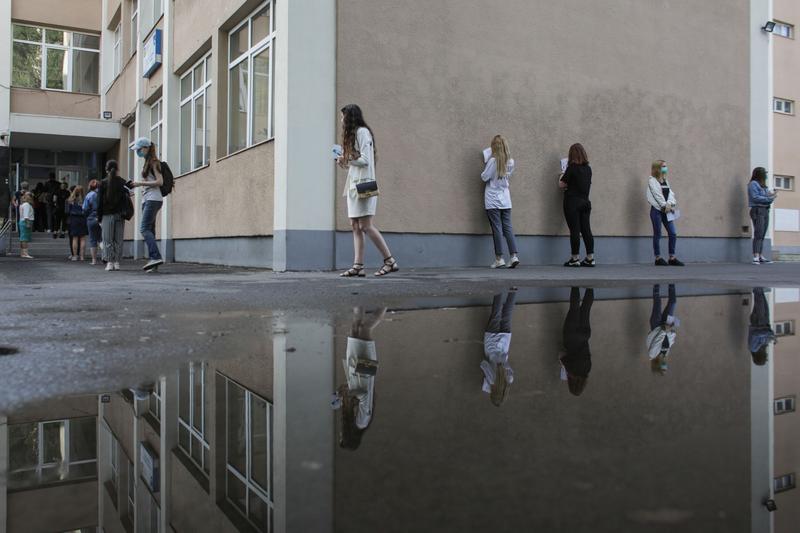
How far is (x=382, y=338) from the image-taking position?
330cm

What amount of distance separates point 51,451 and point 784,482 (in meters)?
1.67

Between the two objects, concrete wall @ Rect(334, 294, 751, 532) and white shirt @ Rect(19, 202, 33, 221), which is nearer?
concrete wall @ Rect(334, 294, 751, 532)

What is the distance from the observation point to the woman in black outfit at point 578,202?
1123cm

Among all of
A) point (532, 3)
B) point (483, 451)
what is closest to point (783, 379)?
point (483, 451)

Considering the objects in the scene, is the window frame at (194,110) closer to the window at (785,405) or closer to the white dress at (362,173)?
the white dress at (362,173)

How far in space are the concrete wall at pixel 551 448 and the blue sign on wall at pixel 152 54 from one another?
14948mm

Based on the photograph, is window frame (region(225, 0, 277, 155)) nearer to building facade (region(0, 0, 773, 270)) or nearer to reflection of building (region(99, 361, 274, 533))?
building facade (region(0, 0, 773, 270))

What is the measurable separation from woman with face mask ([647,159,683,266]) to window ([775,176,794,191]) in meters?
16.2

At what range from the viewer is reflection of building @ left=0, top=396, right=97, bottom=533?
4.45 feet

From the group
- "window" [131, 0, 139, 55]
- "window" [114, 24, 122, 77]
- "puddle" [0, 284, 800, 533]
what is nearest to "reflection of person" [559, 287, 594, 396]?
"puddle" [0, 284, 800, 533]

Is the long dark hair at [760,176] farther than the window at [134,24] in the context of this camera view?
No

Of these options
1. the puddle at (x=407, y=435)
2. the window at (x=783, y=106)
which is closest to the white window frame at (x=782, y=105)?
the window at (x=783, y=106)

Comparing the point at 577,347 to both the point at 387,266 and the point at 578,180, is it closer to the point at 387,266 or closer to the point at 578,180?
the point at 387,266

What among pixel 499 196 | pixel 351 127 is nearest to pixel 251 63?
pixel 351 127
